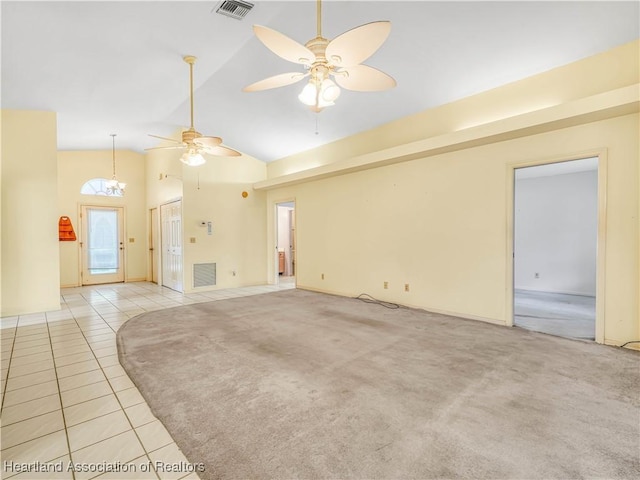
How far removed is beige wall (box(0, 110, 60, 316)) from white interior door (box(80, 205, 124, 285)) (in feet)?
10.8

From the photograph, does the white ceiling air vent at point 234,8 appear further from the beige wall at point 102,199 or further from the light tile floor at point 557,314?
the beige wall at point 102,199

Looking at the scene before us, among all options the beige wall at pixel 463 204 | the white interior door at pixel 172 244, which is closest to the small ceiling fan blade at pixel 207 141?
the beige wall at pixel 463 204

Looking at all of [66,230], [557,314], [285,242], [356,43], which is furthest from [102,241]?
[557,314]

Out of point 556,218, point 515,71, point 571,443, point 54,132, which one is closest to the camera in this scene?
point 571,443

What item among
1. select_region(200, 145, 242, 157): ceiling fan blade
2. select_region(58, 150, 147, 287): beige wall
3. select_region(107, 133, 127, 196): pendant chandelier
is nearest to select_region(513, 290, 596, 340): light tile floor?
select_region(200, 145, 242, 157): ceiling fan blade

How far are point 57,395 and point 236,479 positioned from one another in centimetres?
185

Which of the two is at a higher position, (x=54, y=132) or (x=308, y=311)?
(x=54, y=132)

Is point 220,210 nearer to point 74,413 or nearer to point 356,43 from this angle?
point 74,413

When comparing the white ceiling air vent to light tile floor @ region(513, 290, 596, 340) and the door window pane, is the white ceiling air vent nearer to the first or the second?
light tile floor @ region(513, 290, 596, 340)

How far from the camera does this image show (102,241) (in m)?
Answer: 8.31

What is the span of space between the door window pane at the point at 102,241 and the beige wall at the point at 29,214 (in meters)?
3.37

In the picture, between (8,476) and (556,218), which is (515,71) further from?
(8,476)

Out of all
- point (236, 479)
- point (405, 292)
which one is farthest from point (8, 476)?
point (405, 292)

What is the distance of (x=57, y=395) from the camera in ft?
7.95
